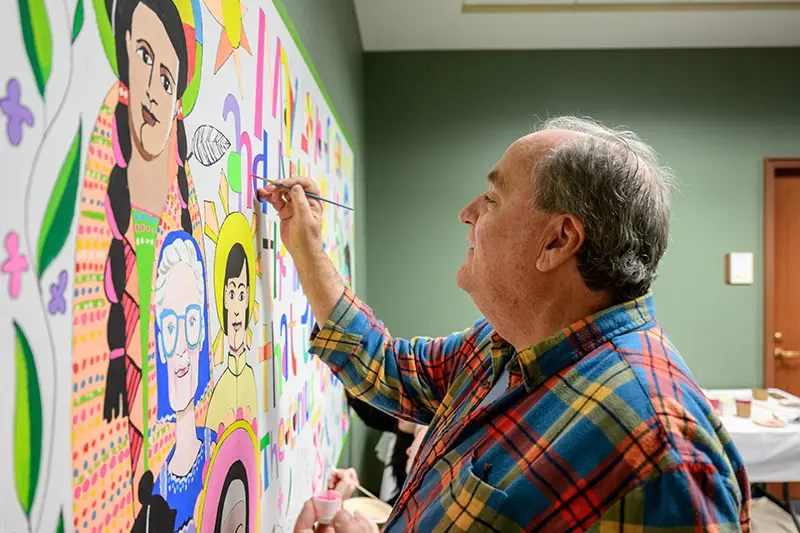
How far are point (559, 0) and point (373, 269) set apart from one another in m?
1.76

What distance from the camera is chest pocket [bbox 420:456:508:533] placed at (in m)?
0.66

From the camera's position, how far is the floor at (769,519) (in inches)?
102

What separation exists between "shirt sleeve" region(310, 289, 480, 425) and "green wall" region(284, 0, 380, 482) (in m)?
0.68

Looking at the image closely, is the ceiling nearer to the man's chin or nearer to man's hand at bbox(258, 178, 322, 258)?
man's hand at bbox(258, 178, 322, 258)

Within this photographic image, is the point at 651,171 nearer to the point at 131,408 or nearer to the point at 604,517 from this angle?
the point at 604,517

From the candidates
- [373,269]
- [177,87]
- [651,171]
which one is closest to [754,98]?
[373,269]

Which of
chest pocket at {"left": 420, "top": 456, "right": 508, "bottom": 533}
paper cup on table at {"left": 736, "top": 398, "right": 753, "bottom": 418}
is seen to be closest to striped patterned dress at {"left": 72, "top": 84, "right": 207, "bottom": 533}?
chest pocket at {"left": 420, "top": 456, "right": 508, "bottom": 533}

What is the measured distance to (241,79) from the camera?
0.83m

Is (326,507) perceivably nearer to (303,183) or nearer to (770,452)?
(303,183)

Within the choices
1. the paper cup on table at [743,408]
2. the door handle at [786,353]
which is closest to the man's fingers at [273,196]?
the paper cup on table at [743,408]

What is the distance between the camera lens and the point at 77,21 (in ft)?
1.38

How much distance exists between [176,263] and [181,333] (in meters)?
0.08

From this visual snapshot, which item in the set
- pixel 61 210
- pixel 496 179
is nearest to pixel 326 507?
pixel 496 179

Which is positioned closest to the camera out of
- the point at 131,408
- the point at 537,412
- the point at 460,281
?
the point at 131,408
